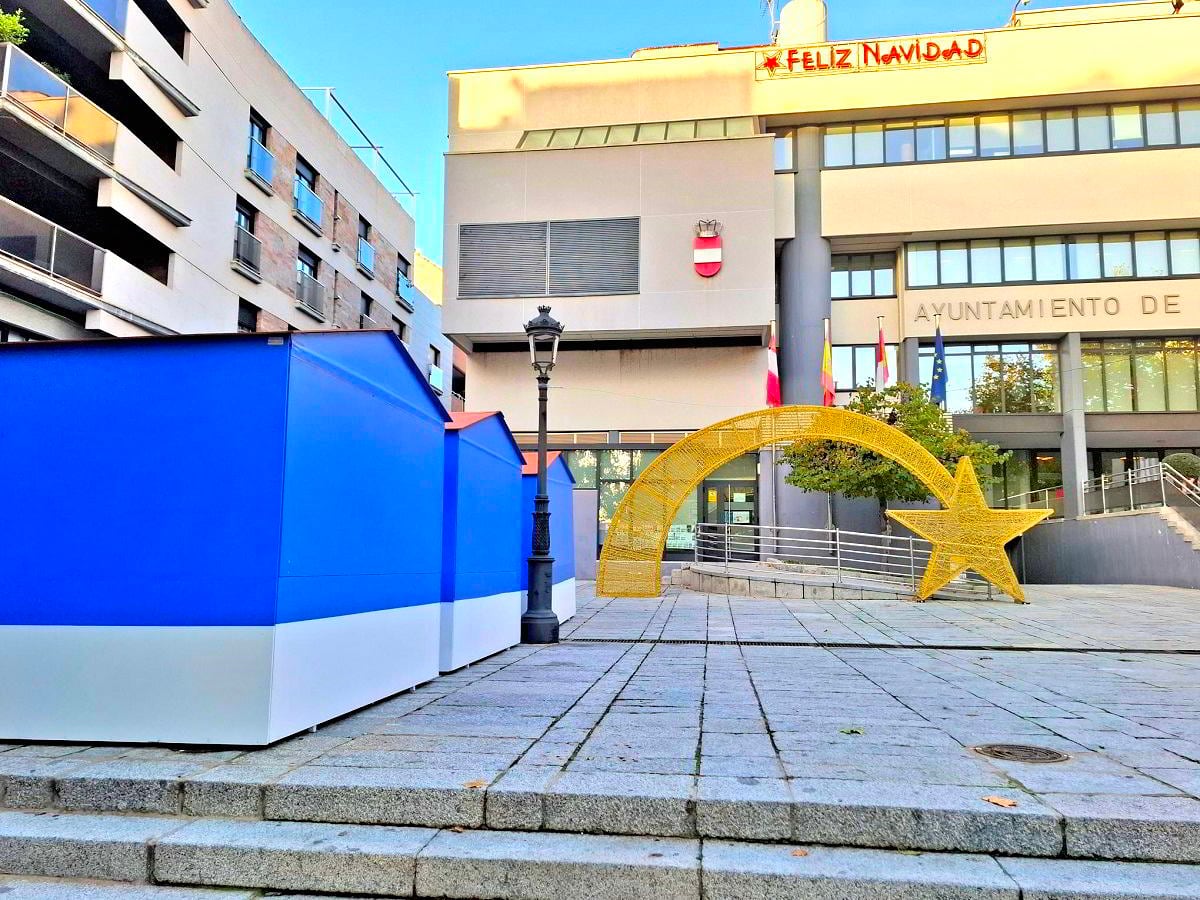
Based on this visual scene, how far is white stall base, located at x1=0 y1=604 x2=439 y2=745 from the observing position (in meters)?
5.18

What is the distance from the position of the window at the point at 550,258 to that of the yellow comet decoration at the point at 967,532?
15.0m

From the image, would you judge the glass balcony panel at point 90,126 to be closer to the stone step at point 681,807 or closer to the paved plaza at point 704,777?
the paved plaza at point 704,777

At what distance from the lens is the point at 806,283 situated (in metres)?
30.9

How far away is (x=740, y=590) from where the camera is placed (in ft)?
67.2

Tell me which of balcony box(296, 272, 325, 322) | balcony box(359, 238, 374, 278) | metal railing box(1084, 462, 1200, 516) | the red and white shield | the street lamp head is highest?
balcony box(359, 238, 374, 278)

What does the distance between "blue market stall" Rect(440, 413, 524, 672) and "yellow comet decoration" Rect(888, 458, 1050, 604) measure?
948cm

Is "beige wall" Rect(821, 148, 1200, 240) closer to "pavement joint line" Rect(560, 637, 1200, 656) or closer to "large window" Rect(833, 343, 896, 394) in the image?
"large window" Rect(833, 343, 896, 394)

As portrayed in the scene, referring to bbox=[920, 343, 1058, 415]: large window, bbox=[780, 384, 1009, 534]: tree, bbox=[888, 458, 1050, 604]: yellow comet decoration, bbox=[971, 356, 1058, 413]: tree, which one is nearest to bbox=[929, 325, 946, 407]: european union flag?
bbox=[780, 384, 1009, 534]: tree

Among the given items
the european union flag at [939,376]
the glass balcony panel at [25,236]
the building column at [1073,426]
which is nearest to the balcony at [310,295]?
the glass balcony panel at [25,236]

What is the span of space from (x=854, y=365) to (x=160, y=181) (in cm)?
2345

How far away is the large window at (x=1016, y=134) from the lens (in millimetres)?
29797

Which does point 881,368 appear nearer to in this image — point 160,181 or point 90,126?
point 160,181

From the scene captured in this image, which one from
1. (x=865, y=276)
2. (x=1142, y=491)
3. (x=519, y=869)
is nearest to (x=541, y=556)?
(x=519, y=869)

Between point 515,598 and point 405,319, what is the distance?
103 ft
